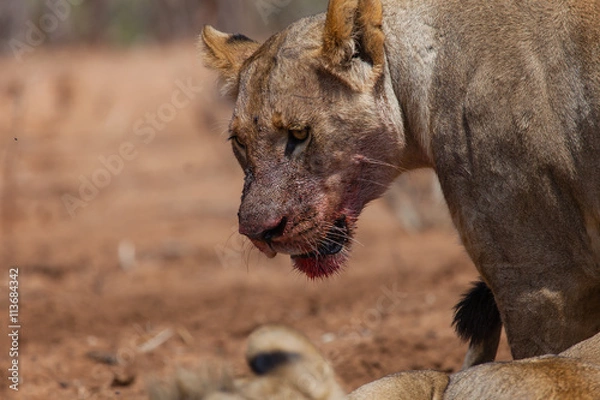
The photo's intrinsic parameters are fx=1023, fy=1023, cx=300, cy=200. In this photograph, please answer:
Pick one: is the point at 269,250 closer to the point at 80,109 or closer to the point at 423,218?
the point at 423,218

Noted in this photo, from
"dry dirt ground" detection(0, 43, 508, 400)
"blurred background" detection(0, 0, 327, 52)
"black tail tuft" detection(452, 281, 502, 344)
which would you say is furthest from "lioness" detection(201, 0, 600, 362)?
"blurred background" detection(0, 0, 327, 52)

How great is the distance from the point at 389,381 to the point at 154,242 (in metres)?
8.77

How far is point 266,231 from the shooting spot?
14.3 ft

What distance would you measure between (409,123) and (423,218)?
7.57 meters

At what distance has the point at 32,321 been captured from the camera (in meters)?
7.97

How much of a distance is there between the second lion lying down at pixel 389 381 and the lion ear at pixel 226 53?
1.64 meters

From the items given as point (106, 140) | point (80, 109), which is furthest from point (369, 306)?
point (80, 109)

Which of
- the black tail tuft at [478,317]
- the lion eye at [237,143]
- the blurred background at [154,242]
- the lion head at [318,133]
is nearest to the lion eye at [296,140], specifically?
the lion head at [318,133]

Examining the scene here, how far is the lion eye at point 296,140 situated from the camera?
4.46m

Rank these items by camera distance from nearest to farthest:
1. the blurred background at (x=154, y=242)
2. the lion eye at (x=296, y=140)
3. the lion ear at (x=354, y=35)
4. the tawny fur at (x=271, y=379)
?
the tawny fur at (x=271, y=379) < the lion ear at (x=354, y=35) < the lion eye at (x=296, y=140) < the blurred background at (x=154, y=242)

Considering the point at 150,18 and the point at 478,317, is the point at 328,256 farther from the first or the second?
the point at 150,18

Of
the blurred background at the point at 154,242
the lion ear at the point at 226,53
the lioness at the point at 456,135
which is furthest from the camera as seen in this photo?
the blurred background at the point at 154,242

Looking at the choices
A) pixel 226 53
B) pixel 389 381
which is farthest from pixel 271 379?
pixel 226 53

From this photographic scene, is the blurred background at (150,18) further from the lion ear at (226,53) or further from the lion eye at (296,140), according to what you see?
the lion eye at (296,140)
